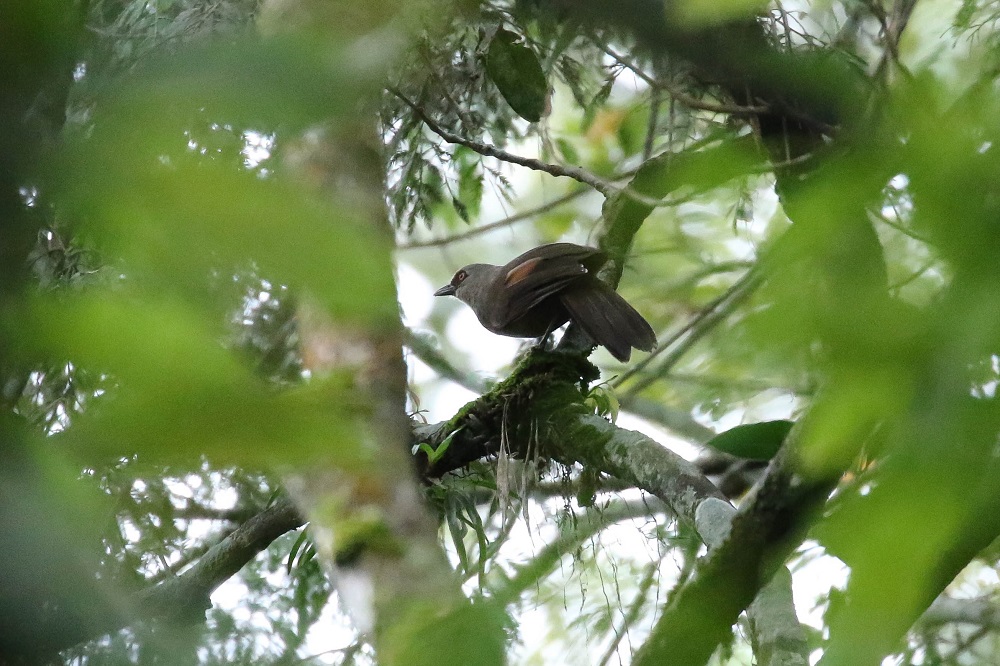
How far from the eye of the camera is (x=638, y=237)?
22.9 feet

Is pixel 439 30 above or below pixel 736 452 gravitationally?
above

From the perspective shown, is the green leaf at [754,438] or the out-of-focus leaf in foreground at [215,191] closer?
the out-of-focus leaf in foreground at [215,191]

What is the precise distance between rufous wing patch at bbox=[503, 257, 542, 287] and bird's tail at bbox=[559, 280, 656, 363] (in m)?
0.63

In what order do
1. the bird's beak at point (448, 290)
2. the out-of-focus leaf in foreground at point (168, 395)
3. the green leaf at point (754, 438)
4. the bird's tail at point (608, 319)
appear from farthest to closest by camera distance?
the bird's beak at point (448, 290) < the bird's tail at point (608, 319) < the green leaf at point (754, 438) < the out-of-focus leaf in foreground at point (168, 395)

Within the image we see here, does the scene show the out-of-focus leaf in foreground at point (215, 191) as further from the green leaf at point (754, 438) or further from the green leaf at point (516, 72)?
the green leaf at point (516, 72)

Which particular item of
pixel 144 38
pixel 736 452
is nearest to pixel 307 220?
pixel 736 452

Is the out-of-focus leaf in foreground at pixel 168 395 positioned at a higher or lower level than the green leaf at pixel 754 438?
lower

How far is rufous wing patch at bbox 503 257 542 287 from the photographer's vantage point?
579 cm

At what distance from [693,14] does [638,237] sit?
615 centimetres

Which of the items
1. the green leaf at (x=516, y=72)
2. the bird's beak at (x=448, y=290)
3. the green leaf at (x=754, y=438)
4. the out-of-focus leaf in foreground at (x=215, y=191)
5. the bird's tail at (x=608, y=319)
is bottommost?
the out-of-focus leaf in foreground at (x=215, y=191)

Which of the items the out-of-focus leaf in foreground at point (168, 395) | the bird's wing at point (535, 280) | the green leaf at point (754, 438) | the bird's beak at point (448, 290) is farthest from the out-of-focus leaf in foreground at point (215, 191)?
the bird's beak at point (448, 290)

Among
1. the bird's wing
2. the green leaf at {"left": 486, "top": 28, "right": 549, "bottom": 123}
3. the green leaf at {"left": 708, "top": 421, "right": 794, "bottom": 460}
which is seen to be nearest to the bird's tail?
the bird's wing

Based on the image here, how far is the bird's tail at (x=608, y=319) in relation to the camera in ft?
16.3

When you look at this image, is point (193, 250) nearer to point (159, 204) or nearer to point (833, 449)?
point (159, 204)
